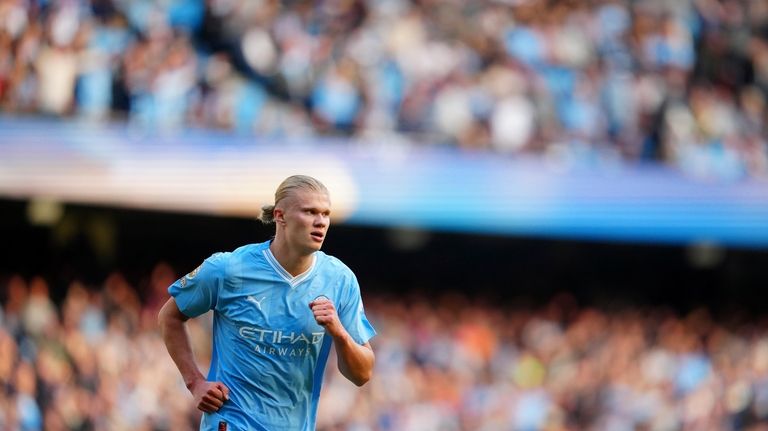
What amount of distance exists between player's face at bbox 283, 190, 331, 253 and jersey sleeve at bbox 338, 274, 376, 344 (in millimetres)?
338

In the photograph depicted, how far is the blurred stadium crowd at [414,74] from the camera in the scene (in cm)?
1405

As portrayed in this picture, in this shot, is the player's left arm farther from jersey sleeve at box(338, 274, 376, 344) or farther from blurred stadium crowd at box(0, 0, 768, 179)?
blurred stadium crowd at box(0, 0, 768, 179)

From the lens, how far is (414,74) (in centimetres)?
1511

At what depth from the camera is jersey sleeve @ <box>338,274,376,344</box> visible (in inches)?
240

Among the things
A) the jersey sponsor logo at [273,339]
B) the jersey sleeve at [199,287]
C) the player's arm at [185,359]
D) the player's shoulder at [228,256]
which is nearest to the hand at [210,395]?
the player's arm at [185,359]

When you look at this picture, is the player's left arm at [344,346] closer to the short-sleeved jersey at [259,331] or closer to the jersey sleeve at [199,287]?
the short-sleeved jersey at [259,331]

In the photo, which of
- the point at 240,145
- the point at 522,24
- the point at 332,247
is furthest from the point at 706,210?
the point at 240,145

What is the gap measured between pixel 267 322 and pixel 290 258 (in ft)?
0.98

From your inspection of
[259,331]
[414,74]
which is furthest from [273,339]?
[414,74]

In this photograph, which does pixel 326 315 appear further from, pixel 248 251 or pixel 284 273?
pixel 248 251

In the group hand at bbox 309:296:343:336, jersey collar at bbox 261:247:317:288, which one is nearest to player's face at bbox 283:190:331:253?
jersey collar at bbox 261:247:317:288

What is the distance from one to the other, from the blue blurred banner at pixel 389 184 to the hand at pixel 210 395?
8.34 meters

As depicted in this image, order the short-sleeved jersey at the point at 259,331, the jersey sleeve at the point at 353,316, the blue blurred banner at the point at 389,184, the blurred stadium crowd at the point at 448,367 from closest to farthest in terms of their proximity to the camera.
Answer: the short-sleeved jersey at the point at 259,331, the jersey sleeve at the point at 353,316, the blue blurred banner at the point at 389,184, the blurred stadium crowd at the point at 448,367

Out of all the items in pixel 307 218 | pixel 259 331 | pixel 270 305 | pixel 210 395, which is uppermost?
pixel 307 218
